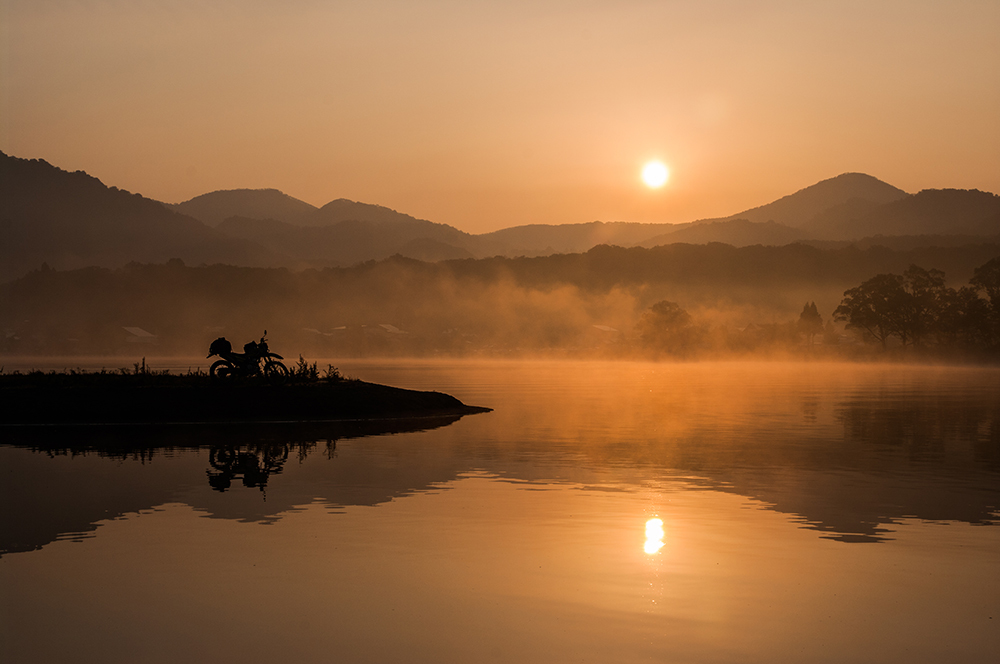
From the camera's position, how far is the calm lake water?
14.0m

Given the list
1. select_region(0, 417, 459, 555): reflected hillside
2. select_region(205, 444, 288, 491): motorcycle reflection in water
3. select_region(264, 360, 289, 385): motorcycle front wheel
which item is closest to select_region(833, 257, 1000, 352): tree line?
select_region(264, 360, 289, 385): motorcycle front wheel

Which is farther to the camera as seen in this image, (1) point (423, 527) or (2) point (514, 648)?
(1) point (423, 527)

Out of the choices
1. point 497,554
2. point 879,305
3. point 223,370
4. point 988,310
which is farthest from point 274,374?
point 988,310

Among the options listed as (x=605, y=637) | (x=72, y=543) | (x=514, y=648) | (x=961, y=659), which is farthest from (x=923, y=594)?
(x=72, y=543)

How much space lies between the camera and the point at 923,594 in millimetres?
16438

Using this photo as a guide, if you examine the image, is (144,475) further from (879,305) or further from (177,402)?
(879,305)

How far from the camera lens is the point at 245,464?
34.1 m

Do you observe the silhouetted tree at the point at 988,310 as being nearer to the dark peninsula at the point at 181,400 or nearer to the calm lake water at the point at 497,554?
the dark peninsula at the point at 181,400

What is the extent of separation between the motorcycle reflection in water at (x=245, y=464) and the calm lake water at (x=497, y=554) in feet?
0.63

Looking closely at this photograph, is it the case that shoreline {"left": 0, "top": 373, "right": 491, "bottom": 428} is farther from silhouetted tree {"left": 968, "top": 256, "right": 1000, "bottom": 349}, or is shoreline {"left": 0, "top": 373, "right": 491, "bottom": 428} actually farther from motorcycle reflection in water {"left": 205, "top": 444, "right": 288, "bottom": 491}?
silhouetted tree {"left": 968, "top": 256, "right": 1000, "bottom": 349}

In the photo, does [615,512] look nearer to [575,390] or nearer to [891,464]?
[891,464]

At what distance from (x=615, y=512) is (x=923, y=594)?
9.11 m

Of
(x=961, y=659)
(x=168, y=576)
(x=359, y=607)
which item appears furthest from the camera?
(x=168, y=576)

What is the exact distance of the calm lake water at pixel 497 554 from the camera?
45.9 ft
